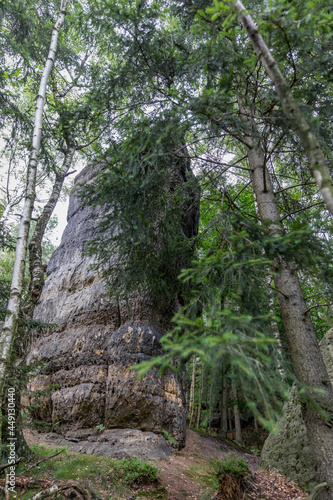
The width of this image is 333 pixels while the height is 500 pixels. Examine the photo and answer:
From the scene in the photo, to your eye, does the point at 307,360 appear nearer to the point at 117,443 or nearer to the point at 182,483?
the point at 182,483

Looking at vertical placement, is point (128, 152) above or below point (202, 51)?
below

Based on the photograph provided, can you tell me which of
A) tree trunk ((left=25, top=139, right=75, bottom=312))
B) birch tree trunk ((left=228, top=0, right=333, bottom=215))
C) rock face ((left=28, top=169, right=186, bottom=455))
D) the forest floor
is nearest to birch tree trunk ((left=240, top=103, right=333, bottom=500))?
birch tree trunk ((left=228, top=0, right=333, bottom=215))

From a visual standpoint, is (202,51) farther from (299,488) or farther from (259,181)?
(299,488)

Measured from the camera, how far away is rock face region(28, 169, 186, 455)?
254 inches

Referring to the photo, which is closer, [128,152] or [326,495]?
[326,495]

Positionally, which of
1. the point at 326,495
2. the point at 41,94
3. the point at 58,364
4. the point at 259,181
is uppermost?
the point at 41,94

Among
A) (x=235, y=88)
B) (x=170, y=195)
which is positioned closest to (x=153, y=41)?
(x=235, y=88)

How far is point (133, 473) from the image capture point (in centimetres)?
479

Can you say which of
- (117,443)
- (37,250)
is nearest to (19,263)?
(37,250)

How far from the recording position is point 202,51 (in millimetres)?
4742

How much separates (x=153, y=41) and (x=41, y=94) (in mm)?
2612

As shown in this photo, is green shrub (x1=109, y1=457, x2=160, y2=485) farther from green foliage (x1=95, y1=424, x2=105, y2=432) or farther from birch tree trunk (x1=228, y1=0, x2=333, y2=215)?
birch tree trunk (x1=228, y1=0, x2=333, y2=215)

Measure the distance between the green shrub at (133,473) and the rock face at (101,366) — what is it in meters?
1.30

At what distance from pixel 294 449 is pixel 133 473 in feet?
11.8
